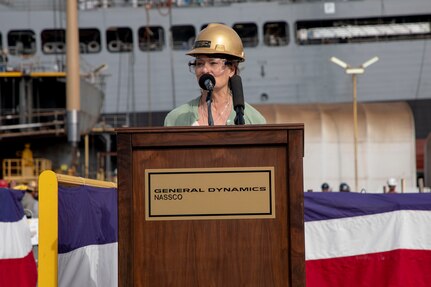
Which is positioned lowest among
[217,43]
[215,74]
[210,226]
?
[210,226]

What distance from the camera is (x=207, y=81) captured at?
5.05 metres

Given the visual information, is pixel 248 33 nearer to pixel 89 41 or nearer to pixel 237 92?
pixel 89 41

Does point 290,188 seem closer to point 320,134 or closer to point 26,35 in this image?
point 320,134

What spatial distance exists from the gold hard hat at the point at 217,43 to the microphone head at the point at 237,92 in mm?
260

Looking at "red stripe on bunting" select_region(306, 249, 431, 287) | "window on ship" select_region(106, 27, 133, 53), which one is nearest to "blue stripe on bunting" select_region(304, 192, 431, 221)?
"red stripe on bunting" select_region(306, 249, 431, 287)

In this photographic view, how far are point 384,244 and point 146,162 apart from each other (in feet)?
10.8

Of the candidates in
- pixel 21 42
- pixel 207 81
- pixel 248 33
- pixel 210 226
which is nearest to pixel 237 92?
pixel 207 81

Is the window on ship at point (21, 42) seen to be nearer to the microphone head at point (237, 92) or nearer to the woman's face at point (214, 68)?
the woman's face at point (214, 68)

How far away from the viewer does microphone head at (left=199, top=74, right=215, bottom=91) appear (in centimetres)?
504

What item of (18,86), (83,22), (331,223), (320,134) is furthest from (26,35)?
(331,223)

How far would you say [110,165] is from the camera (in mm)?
41688

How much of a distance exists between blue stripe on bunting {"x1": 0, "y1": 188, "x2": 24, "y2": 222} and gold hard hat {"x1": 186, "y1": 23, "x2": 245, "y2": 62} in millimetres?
2823

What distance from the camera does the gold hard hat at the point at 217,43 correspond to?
5.29 m

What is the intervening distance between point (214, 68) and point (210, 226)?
56.6 inches
